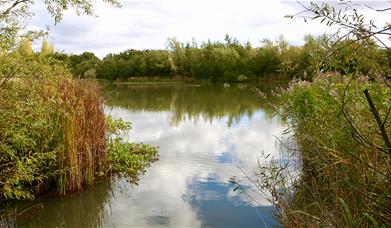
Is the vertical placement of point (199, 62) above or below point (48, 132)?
above

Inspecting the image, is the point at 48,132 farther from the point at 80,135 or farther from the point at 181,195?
the point at 181,195

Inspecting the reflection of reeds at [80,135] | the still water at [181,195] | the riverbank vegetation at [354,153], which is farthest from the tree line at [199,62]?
the riverbank vegetation at [354,153]

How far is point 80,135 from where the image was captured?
21.5 feet

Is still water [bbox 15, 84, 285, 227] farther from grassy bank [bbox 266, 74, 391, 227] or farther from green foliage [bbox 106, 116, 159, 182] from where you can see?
grassy bank [bbox 266, 74, 391, 227]

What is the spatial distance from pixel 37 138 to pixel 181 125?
8985 millimetres

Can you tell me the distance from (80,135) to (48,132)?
1.99 ft

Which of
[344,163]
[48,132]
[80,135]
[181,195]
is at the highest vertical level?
[344,163]

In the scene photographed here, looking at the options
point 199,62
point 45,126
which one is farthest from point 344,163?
point 199,62

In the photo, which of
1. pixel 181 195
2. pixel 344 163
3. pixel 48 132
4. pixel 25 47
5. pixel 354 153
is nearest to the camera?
pixel 344 163

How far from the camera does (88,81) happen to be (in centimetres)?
749

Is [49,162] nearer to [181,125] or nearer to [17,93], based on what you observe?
[17,93]

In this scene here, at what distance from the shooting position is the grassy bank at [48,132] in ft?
16.0

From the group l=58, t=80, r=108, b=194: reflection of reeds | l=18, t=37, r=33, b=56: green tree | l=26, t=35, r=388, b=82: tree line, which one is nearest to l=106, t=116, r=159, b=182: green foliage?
l=58, t=80, r=108, b=194: reflection of reeds

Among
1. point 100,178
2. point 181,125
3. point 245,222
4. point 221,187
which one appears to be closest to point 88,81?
point 100,178
